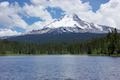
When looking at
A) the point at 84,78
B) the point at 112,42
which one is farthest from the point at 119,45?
the point at 84,78

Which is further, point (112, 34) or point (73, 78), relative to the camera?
point (112, 34)

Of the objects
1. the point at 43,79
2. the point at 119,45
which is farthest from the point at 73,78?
the point at 119,45

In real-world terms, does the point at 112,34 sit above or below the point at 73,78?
above

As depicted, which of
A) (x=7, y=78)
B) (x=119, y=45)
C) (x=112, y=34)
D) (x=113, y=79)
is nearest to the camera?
(x=113, y=79)

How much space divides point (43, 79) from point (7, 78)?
759 cm

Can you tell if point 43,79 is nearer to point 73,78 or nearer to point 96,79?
point 73,78

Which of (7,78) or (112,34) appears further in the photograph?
(112,34)

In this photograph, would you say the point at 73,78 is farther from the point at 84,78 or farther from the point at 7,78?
the point at 7,78

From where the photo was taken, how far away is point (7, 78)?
5775cm

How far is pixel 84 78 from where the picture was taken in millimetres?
56469

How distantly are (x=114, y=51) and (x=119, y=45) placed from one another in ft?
20.3

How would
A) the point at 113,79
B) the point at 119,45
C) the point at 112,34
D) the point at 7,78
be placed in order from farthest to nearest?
the point at 112,34
the point at 119,45
the point at 7,78
the point at 113,79

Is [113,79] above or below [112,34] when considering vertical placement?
below

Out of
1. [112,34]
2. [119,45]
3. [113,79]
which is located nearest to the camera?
[113,79]
